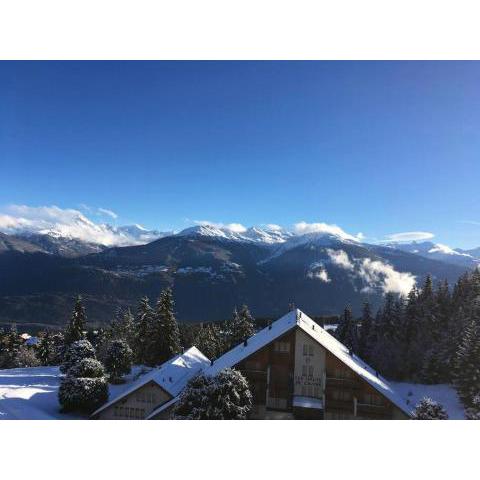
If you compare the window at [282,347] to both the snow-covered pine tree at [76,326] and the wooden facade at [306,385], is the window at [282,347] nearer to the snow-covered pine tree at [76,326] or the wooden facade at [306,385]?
the wooden facade at [306,385]

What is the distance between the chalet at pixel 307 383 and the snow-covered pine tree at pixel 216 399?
7.78 ft

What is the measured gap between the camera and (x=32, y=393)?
2933cm

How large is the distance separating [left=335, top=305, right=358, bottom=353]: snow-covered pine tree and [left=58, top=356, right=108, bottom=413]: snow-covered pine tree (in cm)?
3062

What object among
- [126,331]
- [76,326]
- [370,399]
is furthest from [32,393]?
[370,399]

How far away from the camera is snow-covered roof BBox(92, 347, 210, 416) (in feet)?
74.2

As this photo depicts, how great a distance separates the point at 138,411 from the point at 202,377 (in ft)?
36.2

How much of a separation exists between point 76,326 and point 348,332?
32683 millimetres

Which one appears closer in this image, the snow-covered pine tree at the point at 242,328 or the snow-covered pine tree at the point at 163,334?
the snow-covered pine tree at the point at 163,334

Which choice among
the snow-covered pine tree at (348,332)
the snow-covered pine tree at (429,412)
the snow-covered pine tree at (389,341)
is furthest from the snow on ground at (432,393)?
the snow-covered pine tree at (429,412)

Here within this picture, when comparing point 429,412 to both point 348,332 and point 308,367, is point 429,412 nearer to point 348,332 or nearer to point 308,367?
point 308,367

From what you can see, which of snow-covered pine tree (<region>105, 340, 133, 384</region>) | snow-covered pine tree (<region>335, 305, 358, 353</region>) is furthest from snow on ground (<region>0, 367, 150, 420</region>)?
snow-covered pine tree (<region>335, 305, 358, 353</region>)

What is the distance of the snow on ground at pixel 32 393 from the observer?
2178 centimetres

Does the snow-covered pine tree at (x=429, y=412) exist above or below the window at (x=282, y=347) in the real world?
below
